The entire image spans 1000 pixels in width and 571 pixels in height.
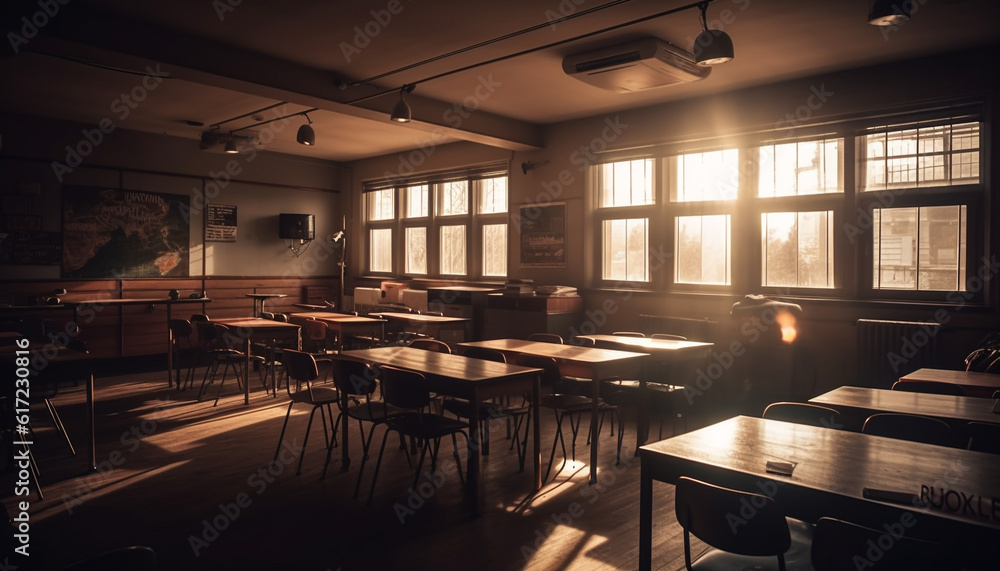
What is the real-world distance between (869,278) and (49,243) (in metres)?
9.80

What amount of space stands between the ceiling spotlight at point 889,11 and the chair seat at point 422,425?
3.43 m

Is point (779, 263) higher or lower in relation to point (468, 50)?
lower

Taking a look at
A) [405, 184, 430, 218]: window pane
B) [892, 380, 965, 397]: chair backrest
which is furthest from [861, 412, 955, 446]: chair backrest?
[405, 184, 430, 218]: window pane

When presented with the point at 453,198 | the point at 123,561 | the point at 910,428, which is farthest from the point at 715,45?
the point at 453,198

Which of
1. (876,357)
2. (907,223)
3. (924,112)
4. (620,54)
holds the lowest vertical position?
(876,357)

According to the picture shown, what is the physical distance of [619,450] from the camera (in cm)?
498

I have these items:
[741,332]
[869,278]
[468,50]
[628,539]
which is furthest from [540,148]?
[628,539]

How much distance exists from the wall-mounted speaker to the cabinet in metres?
4.35

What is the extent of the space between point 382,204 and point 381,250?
2.68ft

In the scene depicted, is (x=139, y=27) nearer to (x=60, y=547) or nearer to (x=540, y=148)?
(x=60, y=547)

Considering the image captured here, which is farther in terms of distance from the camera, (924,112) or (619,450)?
(924,112)

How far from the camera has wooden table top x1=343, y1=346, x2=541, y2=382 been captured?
3.90 meters

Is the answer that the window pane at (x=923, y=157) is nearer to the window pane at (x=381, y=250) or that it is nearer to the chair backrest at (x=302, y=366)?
the chair backrest at (x=302, y=366)

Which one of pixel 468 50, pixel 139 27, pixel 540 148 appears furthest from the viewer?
pixel 540 148
